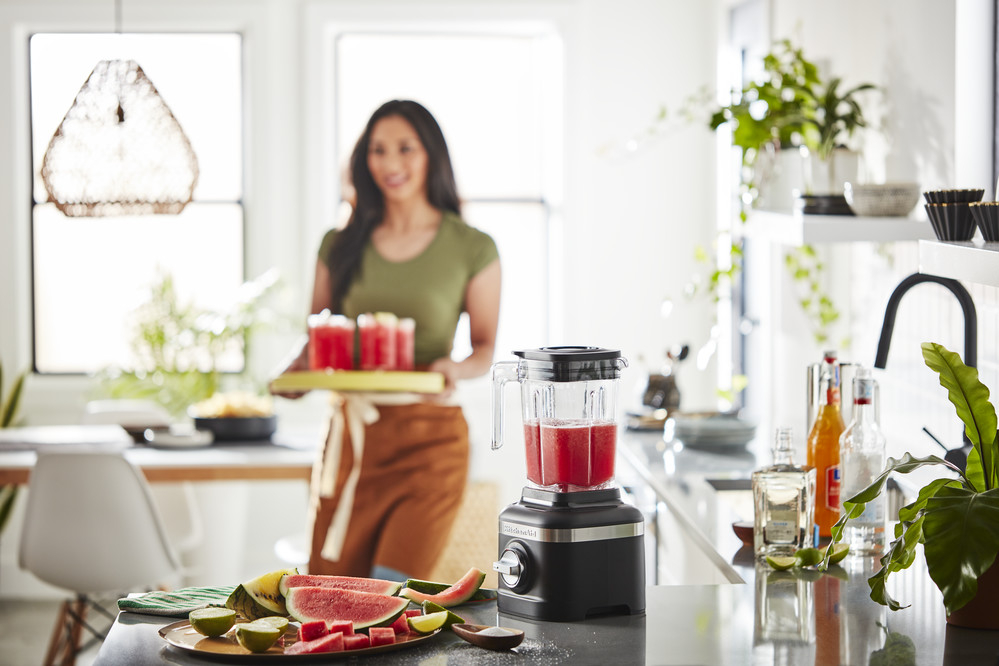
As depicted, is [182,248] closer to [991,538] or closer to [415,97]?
[415,97]

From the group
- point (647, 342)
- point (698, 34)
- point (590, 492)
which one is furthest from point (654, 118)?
point (590, 492)

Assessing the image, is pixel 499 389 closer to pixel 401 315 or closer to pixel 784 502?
pixel 784 502

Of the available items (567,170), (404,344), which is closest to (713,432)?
(404,344)

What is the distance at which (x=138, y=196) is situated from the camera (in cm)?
423

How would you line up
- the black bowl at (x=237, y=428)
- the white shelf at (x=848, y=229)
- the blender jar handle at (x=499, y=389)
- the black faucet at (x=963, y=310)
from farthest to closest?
the black bowl at (x=237, y=428), the white shelf at (x=848, y=229), the black faucet at (x=963, y=310), the blender jar handle at (x=499, y=389)

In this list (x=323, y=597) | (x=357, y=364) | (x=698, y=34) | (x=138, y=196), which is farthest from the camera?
(x=698, y=34)

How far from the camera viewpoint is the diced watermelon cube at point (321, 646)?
1.45 meters

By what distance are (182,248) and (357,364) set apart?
2294mm

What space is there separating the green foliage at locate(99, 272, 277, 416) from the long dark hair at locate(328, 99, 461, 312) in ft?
5.18

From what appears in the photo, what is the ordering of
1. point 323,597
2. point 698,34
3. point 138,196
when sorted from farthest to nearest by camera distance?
point 698,34, point 138,196, point 323,597

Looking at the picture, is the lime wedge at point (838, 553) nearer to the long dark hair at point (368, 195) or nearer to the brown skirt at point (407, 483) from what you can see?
the brown skirt at point (407, 483)

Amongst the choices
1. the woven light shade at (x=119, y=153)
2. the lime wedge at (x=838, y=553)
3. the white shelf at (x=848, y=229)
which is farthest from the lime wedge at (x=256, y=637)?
the woven light shade at (x=119, y=153)

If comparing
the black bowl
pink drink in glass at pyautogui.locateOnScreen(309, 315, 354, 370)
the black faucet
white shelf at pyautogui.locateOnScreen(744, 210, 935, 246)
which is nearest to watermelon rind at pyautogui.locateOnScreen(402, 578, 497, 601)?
the black faucet

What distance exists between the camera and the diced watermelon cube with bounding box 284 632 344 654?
4.76 feet
